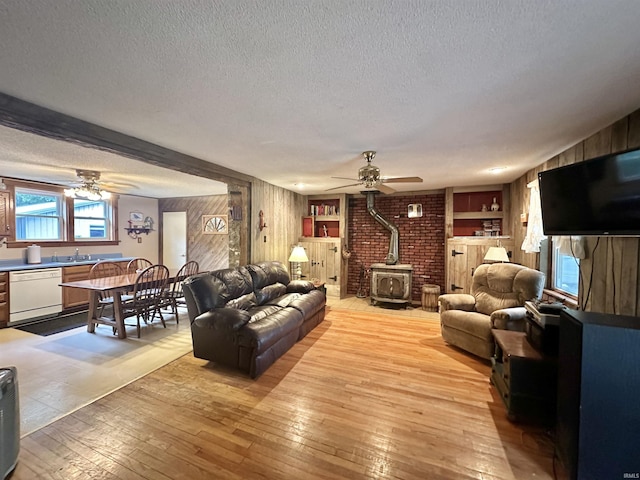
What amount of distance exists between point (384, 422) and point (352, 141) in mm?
2504

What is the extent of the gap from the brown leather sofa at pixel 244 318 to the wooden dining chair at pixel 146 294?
1.28 metres

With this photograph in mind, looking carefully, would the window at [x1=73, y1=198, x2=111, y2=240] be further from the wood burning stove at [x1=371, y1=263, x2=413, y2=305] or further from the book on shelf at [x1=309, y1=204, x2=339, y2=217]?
the wood burning stove at [x1=371, y1=263, x2=413, y2=305]

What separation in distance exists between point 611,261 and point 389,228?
141 inches

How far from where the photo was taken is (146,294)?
3.86m

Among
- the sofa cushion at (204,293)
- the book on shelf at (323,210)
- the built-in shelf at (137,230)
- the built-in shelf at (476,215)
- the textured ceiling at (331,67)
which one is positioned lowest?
the sofa cushion at (204,293)

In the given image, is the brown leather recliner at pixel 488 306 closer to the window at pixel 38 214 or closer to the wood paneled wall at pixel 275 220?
the wood paneled wall at pixel 275 220

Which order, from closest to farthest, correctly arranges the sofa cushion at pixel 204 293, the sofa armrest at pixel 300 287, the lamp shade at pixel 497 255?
the sofa cushion at pixel 204 293, the lamp shade at pixel 497 255, the sofa armrest at pixel 300 287

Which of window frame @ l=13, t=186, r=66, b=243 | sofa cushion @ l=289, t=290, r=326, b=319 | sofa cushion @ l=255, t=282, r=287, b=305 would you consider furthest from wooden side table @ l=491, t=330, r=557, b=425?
window frame @ l=13, t=186, r=66, b=243

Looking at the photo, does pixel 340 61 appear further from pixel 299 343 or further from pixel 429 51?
pixel 299 343

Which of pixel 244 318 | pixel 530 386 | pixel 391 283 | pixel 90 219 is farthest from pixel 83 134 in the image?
pixel 391 283

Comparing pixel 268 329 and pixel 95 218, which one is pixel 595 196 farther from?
pixel 95 218

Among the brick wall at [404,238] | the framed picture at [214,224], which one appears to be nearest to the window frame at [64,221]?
the framed picture at [214,224]

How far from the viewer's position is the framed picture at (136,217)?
6277 mm

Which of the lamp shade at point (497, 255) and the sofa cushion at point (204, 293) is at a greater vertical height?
the lamp shade at point (497, 255)
